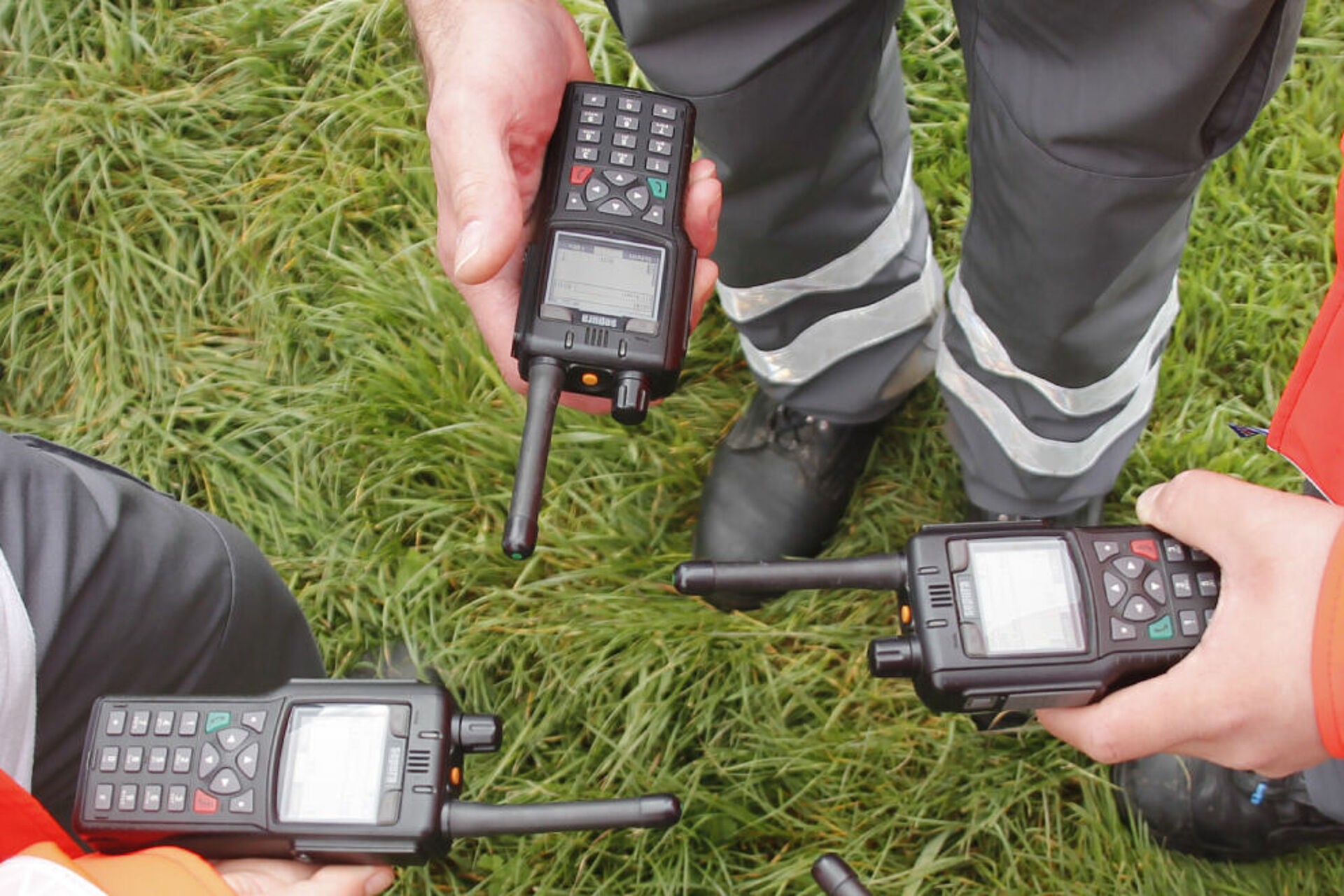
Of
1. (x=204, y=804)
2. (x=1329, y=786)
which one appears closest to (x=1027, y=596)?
(x=1329, y=786)

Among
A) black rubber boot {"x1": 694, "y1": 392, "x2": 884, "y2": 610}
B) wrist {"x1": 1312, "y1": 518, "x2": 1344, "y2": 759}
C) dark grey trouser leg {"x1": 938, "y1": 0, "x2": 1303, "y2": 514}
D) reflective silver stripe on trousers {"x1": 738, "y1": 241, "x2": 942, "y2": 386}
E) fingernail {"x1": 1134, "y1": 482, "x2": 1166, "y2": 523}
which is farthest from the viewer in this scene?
black rubber boot {"x1": 694, "y1": 392, "x2": 884, "y2": 610}

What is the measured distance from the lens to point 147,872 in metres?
0.73

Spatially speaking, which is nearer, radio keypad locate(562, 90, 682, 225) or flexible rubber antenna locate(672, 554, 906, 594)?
flexible rubber antenna locate(672, 554, 906, 594)

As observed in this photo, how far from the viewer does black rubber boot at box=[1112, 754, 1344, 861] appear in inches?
47.8

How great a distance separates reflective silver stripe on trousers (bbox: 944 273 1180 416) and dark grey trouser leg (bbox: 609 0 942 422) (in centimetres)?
12

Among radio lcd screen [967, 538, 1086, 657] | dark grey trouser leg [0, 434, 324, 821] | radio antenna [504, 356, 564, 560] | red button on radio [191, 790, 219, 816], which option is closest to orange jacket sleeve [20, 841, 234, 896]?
red button on radio [191, 790, 219, 816]

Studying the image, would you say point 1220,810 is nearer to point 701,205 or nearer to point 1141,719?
point 1141,719

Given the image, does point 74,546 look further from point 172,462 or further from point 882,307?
point 882,307

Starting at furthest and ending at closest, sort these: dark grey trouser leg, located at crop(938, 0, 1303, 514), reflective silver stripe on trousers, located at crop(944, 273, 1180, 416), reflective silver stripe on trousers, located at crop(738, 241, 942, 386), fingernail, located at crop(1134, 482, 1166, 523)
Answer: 1. reflective silver stripe on trousers, located at crop(738, 241, 942, 386)
2. reflective silver stripe on trousers, located at crop(944, 273, 1180, 416)
3. fingernail, located at crop(1134, 482, 1166, 523)
4. dark grey trouser leg, located at crop(938, 0, 1303, 514)

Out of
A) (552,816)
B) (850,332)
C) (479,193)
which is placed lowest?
(552,816)

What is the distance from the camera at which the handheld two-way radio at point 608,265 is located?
3.11 feet

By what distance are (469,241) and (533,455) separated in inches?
6.9

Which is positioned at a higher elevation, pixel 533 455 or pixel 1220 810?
pixel 533 455

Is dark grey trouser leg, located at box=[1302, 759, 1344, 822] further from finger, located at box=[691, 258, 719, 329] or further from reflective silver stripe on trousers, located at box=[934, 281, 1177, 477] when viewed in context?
finger, located at box=[691, 258, 719, 329]
